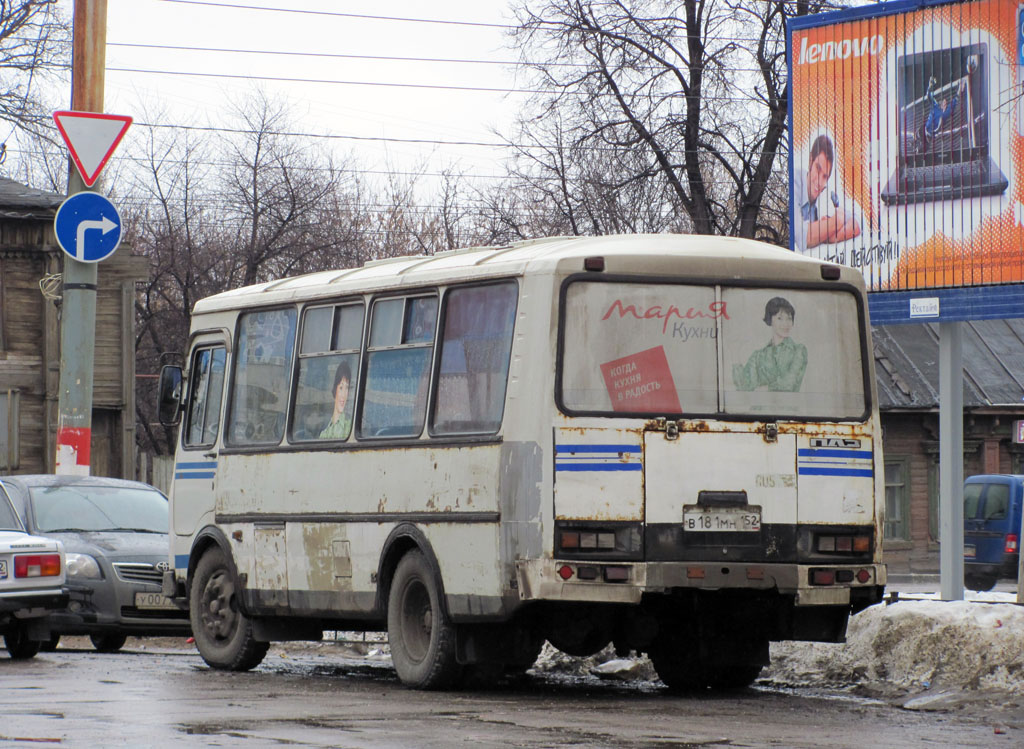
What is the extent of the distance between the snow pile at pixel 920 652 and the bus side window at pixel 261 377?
157 inches

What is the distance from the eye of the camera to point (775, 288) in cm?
1170

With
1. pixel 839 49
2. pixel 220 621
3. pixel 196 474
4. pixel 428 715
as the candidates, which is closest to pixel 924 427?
pixel 839 49

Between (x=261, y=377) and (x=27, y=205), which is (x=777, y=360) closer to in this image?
(x=261, y=377)

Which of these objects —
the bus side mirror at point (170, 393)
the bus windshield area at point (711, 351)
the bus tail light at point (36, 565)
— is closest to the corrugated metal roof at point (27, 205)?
the bus side mirror at point (170, 393)

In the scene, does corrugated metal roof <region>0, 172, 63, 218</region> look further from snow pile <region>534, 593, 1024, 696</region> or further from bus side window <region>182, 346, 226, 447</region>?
snow pile <region>534, 593, 1024, 696</region>

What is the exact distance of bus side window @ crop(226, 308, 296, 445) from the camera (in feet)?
45.1

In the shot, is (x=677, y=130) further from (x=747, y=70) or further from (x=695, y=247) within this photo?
(x=695, y=247)

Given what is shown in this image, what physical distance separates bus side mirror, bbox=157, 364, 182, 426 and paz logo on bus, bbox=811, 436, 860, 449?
18.7 feet

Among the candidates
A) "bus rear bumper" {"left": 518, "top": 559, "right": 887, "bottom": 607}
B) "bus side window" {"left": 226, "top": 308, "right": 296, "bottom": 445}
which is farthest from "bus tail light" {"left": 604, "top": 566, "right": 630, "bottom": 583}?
"bus side window" {"left": 226, "top": 308, "right": 296, "bottom": 445}

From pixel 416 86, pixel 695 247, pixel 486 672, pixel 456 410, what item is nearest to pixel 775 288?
pixel 695 247

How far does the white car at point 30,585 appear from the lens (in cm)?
1411

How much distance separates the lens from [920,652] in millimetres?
12578

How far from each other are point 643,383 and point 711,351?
50 cm

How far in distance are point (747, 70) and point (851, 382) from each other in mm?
28056
